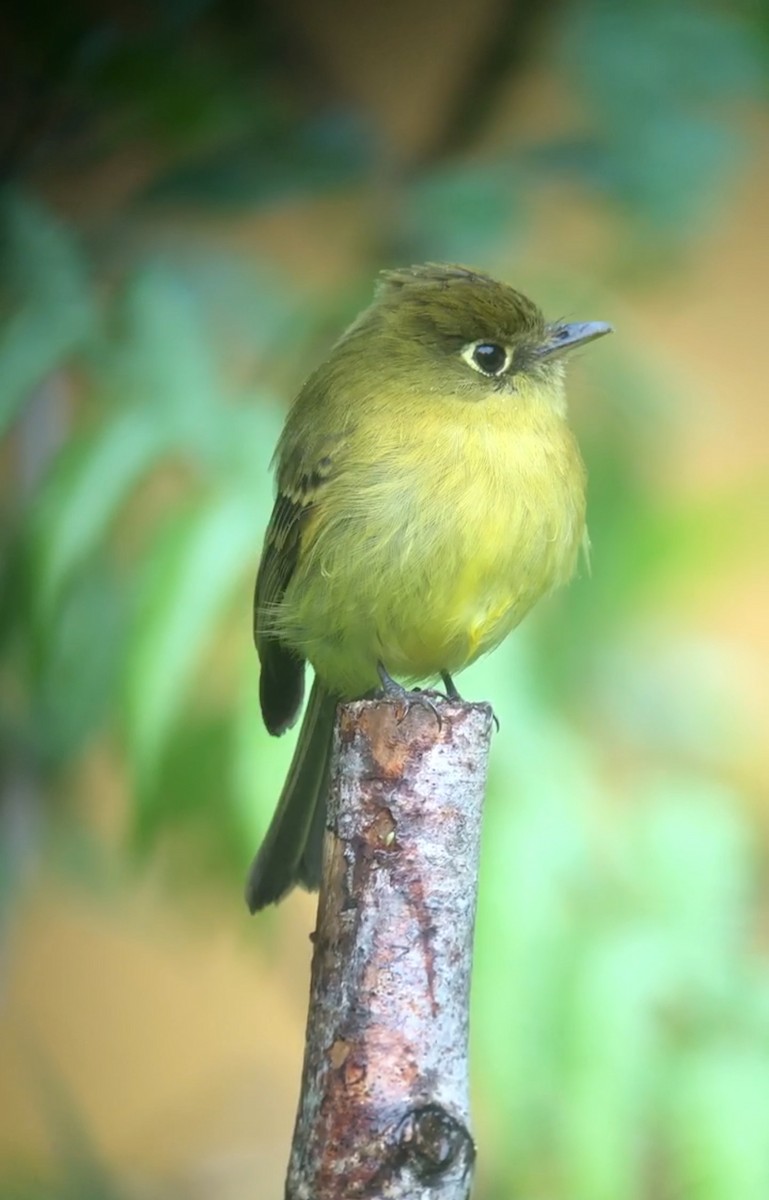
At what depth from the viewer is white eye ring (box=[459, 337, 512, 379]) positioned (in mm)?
1569

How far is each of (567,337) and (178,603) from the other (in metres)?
0.53

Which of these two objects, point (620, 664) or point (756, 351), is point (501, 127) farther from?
point (620, 664)

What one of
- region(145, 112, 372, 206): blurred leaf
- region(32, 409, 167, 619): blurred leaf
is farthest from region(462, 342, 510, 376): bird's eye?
region(145, 112, 372, 206): blurred leaf

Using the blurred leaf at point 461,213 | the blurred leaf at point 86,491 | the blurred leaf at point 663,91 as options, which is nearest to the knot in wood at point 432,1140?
the blurred leaf at point 86,491

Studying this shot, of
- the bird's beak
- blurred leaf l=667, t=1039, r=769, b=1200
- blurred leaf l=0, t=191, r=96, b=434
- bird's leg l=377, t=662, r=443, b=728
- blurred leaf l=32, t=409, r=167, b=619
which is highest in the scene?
blurred leaf l=0, t=191, r=96, b=434

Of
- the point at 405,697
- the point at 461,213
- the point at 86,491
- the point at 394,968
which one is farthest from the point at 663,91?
the point at 394,968

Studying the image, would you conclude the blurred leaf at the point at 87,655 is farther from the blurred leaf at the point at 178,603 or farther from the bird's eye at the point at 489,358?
the bird's eye at the point at 489,358

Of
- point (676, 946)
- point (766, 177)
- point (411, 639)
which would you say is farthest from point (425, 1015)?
point (766, 177)

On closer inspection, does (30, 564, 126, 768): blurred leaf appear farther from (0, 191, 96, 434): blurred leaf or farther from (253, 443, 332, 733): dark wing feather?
(253, 443, 332, 733): dark wing feather

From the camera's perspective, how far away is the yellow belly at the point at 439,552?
4.67 ft

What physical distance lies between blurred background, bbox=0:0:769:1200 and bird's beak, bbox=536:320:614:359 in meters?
0.43

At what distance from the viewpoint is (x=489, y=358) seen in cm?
157

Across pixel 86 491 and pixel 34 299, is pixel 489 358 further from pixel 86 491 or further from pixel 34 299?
pixel 34 299

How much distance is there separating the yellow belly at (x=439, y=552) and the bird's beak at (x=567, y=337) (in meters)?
0.08
